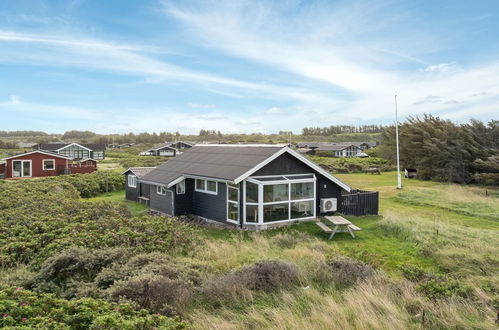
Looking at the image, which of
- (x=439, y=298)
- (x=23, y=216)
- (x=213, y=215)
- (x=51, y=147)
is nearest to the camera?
(x=439, y=298)

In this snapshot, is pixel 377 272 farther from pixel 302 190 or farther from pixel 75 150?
pixel 75 150

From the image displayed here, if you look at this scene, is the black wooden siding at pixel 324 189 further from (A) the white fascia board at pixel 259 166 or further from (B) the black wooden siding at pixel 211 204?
(B) the black wooden siding at pixel 211 204

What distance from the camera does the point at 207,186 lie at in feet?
58.5

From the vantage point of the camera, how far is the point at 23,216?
14414 mm

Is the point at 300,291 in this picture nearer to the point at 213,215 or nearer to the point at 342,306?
the point at 342,306

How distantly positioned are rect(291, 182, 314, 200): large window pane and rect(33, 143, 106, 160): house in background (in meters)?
60.2

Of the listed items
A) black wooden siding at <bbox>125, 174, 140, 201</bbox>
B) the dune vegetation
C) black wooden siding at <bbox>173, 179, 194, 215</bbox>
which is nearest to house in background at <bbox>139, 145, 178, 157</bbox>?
black wooden siding at <bbox>125, 174, 140, 201</bbox>

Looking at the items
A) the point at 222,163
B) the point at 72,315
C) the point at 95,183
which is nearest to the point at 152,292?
the point at 72,315

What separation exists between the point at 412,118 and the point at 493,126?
13.1 metres

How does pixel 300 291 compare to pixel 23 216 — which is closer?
pixel 300 291

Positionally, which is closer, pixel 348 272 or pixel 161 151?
pixel 348 272

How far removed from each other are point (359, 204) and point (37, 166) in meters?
32.2

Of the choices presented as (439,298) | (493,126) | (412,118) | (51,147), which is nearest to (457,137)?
(493,126)

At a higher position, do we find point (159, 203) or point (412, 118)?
point (412, 118)
